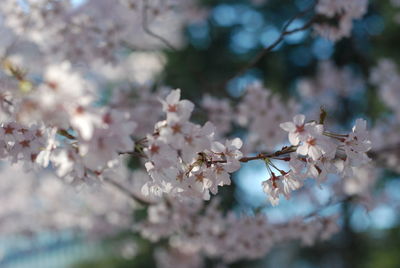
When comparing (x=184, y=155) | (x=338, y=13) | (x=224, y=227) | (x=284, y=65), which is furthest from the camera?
(x=284, y=65)

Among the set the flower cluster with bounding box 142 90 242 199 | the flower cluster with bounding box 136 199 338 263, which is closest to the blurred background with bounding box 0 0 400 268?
the flower cluster with bounding box 136 199 338 263

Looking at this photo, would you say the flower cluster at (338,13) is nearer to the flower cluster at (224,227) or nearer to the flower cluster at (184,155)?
the flower cluster at (224,227)

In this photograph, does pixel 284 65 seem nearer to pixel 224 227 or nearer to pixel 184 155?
pixel 224 227

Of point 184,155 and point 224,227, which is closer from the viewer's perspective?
point 184,155

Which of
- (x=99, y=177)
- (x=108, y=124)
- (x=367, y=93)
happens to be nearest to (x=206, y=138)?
(x=108, y=124)

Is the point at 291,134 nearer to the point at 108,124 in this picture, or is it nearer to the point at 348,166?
the point at 348,166

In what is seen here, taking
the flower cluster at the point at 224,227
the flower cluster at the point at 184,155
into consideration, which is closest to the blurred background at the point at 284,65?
the flower cluster at the point at 224,227

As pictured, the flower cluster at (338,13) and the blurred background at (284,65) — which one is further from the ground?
the blurred background at (284,65)

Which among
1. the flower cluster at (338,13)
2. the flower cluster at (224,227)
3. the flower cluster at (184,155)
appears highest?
the flower cluster at (338,13)

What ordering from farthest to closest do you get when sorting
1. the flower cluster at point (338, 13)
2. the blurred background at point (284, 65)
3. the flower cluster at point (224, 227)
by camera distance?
the blurred background at point (284, 65) < the flower cluster at point (224, 227) < the flower cluster at point (338, 13)

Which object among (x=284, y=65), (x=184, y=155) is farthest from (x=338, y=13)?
(x=284, y=65)

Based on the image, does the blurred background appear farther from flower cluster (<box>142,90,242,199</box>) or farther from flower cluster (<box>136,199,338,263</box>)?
flower cluster (<box>142,90,242,199</box>)
